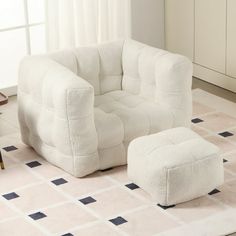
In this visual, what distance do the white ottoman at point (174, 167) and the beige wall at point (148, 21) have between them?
7.37ft

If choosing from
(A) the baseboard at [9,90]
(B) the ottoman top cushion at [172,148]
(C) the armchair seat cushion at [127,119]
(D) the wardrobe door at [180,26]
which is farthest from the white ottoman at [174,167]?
(D) the wardrobe door at [180,26]

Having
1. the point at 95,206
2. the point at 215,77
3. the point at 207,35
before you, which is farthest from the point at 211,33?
the point at 95,206

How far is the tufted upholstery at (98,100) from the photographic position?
4.80 meters

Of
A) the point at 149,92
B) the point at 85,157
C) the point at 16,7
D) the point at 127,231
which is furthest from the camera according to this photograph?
the point at 16,7

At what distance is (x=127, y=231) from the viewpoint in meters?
4.27

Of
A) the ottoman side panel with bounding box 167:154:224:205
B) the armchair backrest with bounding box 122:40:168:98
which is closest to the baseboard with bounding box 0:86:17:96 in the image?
the armchair backrest with bounding box 122:40:168:98

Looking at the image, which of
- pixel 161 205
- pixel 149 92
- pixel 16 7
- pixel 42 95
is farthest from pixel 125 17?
pixel 161 205

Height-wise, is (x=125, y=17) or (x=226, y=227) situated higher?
(x=125, y=17)

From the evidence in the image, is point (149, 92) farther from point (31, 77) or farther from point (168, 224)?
point (168, 224)

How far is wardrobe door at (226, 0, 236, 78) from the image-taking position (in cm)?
616

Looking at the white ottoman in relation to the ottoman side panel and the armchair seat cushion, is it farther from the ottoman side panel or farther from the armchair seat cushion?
the armchair seat cushion

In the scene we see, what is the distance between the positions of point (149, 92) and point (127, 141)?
1.52ft

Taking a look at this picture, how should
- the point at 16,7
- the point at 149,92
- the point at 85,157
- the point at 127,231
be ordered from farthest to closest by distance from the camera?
1. the point at 16,7
2. the point at 149,92
3. the point at 85,157
4. the point at 127,231

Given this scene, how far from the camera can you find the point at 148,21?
6836 millimetres
